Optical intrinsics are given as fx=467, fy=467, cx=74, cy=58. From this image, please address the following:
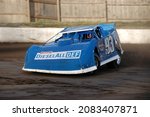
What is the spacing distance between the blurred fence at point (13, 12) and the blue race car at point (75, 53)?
13764 millimetres

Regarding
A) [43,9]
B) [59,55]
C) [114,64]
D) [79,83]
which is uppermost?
[43,9]

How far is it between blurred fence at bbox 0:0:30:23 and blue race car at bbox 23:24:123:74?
13764mm

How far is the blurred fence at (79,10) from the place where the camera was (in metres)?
27.5

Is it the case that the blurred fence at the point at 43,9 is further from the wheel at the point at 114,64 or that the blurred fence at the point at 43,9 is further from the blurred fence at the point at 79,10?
the wheel at the point at 114,64

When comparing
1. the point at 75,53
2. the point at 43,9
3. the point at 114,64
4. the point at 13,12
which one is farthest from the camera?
the point at 43,9

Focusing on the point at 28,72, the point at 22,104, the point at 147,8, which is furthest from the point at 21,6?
the point at 22,104

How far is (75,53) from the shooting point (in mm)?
12648

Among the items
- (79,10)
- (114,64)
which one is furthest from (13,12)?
(114,64)

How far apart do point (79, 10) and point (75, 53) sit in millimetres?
15644

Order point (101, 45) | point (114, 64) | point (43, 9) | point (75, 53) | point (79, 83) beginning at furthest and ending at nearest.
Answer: point (43, 9) → point (114, 64) → point (101, 45) → point (75, 53) → point (79, 83)

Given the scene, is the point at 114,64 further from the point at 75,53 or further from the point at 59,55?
the point at 59,55

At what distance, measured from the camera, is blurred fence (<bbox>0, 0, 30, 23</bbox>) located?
90.8ft

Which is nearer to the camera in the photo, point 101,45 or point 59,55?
point 59,55

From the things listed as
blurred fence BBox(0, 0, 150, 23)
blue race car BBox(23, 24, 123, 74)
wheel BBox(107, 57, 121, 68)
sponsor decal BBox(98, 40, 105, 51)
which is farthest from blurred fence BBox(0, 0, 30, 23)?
sponsor decal BBox(98, 40, 105, 51)
